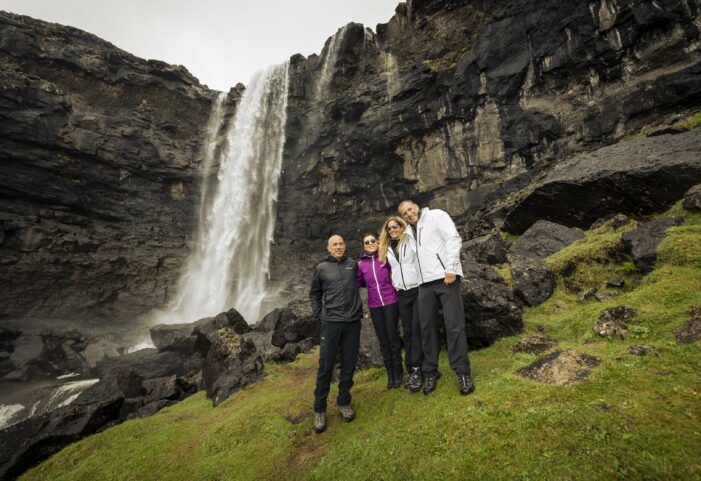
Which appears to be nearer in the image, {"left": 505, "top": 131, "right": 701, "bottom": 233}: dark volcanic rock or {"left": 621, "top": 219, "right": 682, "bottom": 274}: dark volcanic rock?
{"left": 621, "top": 219, "right": 682, "bottom": 274}: dark volcanic rock

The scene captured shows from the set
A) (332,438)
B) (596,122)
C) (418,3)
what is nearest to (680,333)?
(332,438)

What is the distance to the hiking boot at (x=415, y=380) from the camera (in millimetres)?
5332

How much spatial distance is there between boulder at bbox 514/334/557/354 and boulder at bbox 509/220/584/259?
18.5 feet

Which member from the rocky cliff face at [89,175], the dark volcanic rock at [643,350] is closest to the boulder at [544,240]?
the dark volcanic rock at [643,350]

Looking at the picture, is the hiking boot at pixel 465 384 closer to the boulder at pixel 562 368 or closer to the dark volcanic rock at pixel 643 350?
the boulder at pixel 562 368

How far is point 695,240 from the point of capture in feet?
20.6

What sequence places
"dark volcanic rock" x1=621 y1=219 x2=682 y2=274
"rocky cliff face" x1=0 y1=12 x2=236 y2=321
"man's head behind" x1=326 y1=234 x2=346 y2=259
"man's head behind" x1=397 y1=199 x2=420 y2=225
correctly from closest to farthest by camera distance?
"man's head behind" x1=397 y1=199 x2=420 y2=225
"man's head behind" x1=326 y1=234 x2=346 y2=259
"dark volcanic rock" x1=621 y1=219 x2=682 y2=274
"rocky cliff face" x1=0 y1=12 x2=236 y2=321

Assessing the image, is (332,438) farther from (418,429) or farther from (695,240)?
(695,240)

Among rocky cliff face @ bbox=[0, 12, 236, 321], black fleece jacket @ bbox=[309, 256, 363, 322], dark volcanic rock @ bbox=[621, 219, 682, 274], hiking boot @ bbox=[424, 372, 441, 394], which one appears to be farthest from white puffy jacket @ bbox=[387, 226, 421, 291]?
rocky cliff face @ bbox=[0, 12, 236, 321]

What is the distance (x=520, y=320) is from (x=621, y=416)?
3.58 m

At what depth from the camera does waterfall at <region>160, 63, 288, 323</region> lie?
111 ft

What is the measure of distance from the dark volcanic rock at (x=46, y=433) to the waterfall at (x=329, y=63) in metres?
32.1

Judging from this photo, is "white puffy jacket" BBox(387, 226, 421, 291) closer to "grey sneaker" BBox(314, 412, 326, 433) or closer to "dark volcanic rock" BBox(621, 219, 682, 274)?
"grey sneaker" BBox(314, 412, 326, 433)

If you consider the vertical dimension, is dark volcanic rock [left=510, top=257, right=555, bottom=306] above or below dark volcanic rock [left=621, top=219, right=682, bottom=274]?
Answer: below
